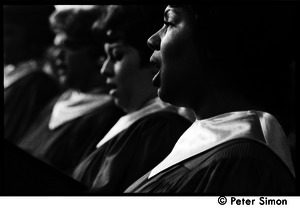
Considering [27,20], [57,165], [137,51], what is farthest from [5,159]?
[27,20]

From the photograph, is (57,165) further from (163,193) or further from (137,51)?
(163,193)

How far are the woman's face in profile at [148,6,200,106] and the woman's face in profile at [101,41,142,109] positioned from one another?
270 millimetres

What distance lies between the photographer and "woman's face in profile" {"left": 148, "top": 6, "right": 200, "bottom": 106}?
1.24 meters

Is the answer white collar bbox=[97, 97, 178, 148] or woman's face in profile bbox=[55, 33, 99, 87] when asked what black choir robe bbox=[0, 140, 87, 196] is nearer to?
white collar bbox=[97, 97, 178, 148]

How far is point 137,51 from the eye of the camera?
152cm

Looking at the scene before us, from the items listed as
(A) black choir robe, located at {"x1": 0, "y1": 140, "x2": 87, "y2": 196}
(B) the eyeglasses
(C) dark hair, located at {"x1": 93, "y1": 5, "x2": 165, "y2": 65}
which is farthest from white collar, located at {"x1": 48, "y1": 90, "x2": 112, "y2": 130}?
(A) black choir robe, located at {"x1": 0, "y1": 140, "x2": 87, "y2": 196}

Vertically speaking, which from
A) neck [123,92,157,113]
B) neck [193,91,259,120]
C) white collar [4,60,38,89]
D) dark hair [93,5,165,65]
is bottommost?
neck [123,92,157,113]

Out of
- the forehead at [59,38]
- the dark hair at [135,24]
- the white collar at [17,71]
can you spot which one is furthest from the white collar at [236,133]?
the white collar at [17,71]

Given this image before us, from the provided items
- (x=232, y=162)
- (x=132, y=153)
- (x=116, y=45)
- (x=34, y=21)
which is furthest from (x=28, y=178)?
(x=34, y=21)

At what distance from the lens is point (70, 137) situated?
172 centimetres

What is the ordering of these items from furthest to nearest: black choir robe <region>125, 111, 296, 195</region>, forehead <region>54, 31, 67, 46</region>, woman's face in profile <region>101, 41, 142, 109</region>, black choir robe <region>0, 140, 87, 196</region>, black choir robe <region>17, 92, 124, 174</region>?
forehead <region>54, 31, 67, 46</region> → black choir robe <region>17, 92, 124, 174</region> → woman's face in profile <region>101, 41, 142, 109</region> → black choir robe <region>0, 140, 87, 196</region> → black choir robe <region>125, 111, 296, 195</region>

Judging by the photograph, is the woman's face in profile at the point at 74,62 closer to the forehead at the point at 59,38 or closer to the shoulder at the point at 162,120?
the forehead at the point at 59,38

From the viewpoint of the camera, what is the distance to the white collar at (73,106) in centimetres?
176

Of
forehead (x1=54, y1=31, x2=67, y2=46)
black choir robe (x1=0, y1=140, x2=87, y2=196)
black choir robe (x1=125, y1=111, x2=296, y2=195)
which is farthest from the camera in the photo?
forehead (x1=54, y1=31, x2=67, y2=46)
